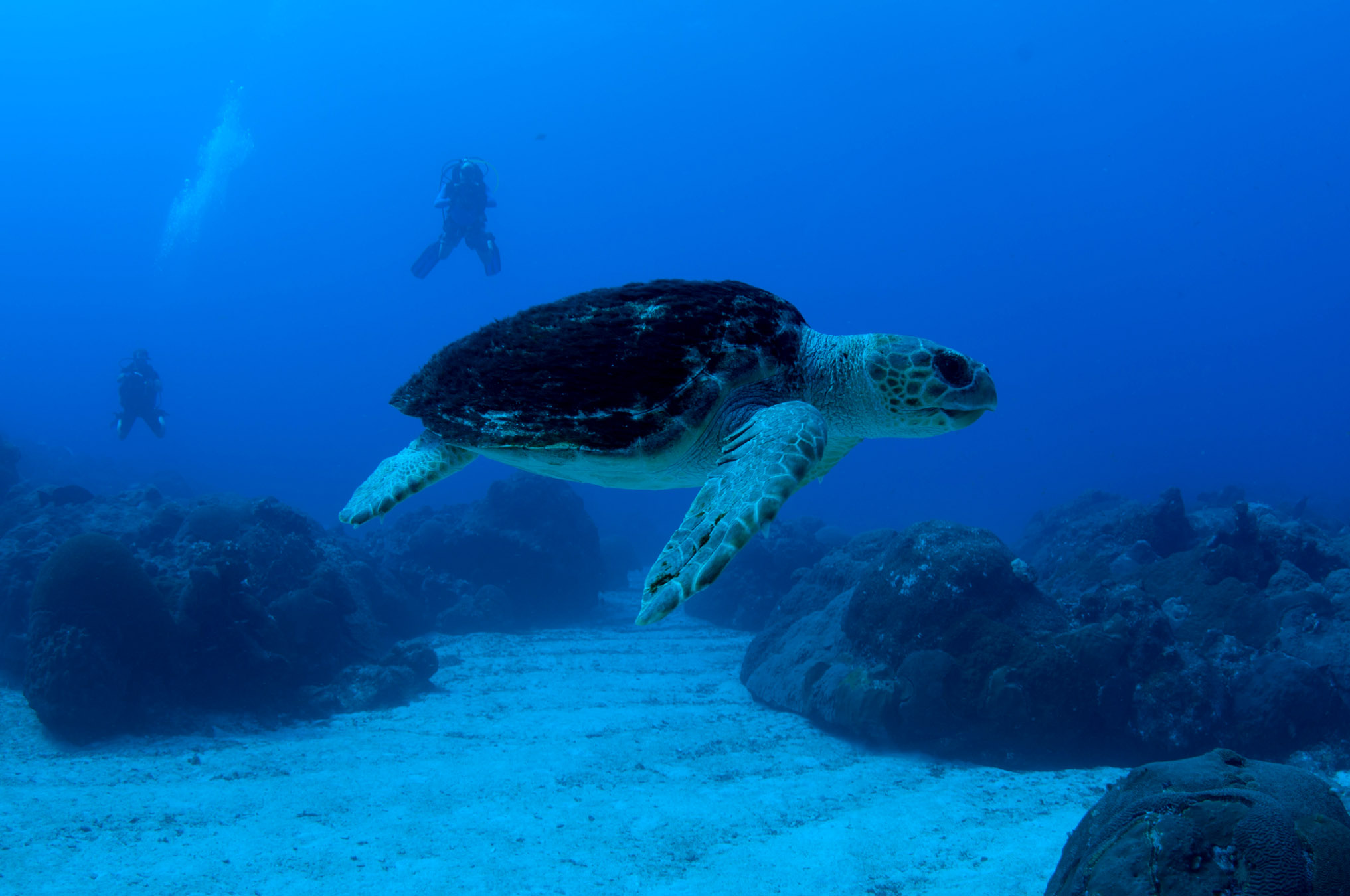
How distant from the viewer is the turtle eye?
3.91 metres

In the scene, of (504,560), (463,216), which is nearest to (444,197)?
(463,216)

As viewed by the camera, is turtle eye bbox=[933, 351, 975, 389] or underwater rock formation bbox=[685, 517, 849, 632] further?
underwater rock formation bbox=[685, 517, 849, 632]

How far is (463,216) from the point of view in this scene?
20719mm

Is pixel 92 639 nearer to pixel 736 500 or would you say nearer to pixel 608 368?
pixel 608 368

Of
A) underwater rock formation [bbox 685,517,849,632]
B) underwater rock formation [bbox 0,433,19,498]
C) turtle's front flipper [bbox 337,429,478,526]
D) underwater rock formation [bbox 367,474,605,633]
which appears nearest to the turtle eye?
turtle's front flipper [bbox 337,429,478,526]

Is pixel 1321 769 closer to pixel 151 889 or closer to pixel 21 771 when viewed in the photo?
pixel 151 889

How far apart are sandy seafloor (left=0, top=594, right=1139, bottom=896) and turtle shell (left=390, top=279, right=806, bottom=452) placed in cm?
332

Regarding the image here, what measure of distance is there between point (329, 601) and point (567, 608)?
5.85 metres

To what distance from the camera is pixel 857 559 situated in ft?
40.4

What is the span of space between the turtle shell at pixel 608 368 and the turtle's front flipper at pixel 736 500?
0.40 metres

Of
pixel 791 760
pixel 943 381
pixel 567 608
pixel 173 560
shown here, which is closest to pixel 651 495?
pixel 567 608

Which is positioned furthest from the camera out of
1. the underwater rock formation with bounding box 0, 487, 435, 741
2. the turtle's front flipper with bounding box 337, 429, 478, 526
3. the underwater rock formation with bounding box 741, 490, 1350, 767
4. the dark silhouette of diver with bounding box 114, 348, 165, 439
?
the dark silhouette of diver with bounding box 114, 348, 165, 439

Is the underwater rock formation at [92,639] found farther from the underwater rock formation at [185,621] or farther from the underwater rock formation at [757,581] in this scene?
→ the underwater rock formation at [757,581]

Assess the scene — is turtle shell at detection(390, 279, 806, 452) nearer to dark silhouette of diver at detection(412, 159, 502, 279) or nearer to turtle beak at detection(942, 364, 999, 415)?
turtle beak at detection(942, 364, 999, 415)
